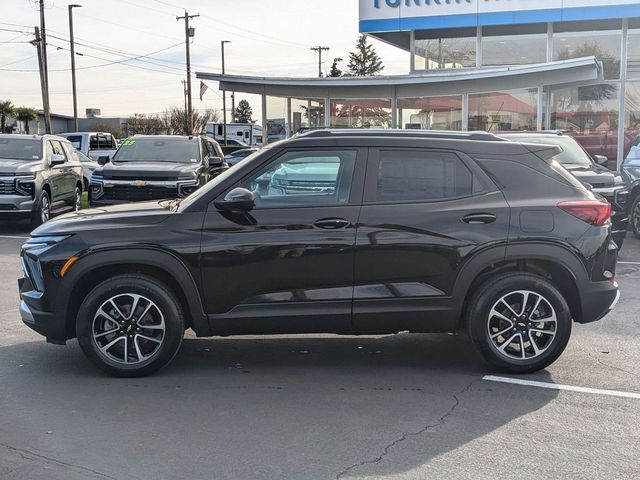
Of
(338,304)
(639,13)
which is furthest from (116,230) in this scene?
(639,13)

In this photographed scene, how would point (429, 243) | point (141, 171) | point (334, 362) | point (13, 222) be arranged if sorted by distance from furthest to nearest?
point (13, 222) < point (141, 171) < point (334, 362) < point (429, 243)

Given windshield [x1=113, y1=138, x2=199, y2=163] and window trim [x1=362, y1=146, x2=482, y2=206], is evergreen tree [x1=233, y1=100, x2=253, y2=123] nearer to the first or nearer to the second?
windshield [x1=113, y1=138, x2=199, y2=163]

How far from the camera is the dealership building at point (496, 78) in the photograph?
21.3 meters

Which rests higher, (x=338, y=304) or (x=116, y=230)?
(x=116, y=230)

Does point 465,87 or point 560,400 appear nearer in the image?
point 560,400

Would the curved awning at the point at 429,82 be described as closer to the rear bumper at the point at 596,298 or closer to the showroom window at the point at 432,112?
the showroom window at the point at 432,112

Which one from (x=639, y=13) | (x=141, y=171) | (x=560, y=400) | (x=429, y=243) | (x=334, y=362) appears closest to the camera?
(x=560, y=400)

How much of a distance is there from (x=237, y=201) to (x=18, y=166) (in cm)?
959

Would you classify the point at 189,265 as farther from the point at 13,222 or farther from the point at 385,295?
the point at 13,222

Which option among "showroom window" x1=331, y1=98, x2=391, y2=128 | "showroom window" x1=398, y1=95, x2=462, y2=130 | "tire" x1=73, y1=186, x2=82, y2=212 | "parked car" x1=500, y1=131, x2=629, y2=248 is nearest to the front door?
"parked car" x1=500, y1=131, x2=629, y2=248

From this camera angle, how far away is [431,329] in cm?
550

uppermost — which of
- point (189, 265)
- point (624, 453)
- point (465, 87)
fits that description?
point (465, 87)

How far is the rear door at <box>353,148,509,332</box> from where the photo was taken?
535 centimetres

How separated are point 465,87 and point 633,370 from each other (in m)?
17.4
